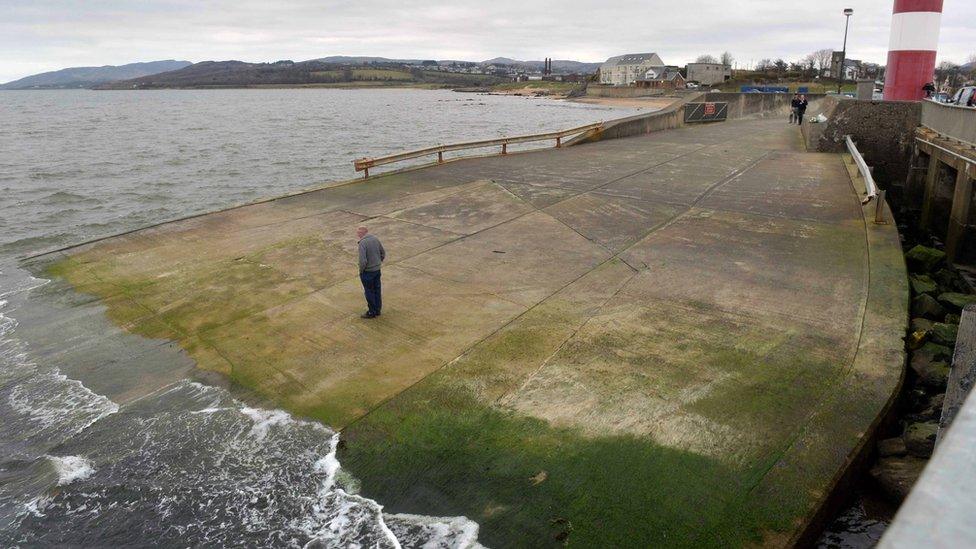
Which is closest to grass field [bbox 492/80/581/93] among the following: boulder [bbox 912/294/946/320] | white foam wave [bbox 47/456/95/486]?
boulder [bbox 912/294/946/320]

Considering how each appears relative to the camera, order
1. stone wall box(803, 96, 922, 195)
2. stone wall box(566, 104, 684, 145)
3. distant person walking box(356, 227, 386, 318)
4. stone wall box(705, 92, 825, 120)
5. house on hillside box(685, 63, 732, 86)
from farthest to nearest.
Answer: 1. house on hillside box(685, 63, 732, 86)
2. stone wall box(705, 92, 825, 120)
3. stone wall box(566, 104, 684, 145)
4. stone wall box(803, 96, 922, 195)
5. distant person walking box(356, 227, 386, 318)

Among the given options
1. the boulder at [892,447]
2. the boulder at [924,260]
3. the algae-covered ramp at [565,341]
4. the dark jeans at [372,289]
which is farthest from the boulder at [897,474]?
the boulder at [924,260]

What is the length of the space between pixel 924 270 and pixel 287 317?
10.4m

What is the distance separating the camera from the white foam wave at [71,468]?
536cm

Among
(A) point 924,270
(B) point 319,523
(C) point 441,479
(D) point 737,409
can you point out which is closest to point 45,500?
(B) point 319,523

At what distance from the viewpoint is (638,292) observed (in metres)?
8.41

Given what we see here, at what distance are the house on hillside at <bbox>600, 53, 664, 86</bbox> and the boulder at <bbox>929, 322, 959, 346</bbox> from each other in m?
140

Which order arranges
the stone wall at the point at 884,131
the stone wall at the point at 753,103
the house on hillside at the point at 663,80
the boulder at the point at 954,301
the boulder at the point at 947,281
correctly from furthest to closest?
the house on hillside at the point at 663,80, the stone wall at the point at 753,103, the stone wall at the point at 884,131, the boulder at the point at 947,281, the boulder at the point at 954,301

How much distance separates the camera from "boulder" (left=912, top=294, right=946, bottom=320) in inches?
315

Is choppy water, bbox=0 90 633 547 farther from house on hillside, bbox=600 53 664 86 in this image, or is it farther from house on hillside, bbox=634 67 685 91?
house on hillside, bbox=600 53 664 86

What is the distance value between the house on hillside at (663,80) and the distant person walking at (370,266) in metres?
115

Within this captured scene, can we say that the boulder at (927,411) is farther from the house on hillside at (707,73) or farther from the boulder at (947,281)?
the house on hillside at (707,73)

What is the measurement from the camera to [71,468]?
18.0ft

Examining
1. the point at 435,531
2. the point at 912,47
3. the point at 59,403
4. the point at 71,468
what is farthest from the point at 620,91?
the point at 435,531
